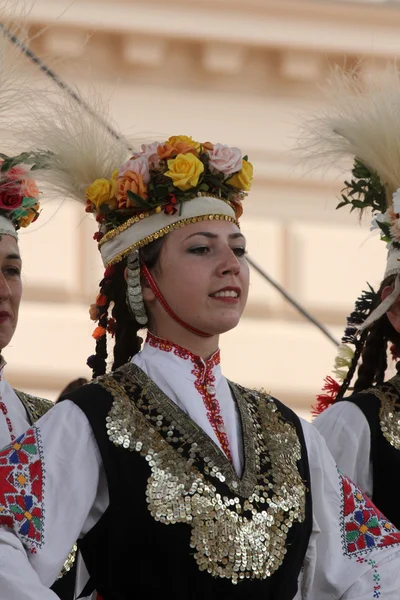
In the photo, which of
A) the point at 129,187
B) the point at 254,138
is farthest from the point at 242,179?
the point at 254,138

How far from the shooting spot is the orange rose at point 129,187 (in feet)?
12.7

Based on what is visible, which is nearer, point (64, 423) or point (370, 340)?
point (64, 423)

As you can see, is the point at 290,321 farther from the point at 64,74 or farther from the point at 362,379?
the point at 362,379

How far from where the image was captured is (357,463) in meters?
4.29

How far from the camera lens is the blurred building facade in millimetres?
7297

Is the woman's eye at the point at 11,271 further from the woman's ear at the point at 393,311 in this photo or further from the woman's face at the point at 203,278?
the woman's ear at the point at 393,311

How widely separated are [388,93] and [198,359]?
1.17 metres

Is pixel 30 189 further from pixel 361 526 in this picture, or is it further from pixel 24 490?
pixel 361 526

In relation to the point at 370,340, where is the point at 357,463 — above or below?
below

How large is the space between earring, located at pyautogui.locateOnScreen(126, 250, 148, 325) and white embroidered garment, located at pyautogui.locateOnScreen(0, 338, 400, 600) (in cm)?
9

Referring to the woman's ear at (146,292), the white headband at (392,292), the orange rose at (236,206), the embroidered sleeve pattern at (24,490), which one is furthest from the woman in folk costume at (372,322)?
the embroidered sleeve pattern at (24,490)

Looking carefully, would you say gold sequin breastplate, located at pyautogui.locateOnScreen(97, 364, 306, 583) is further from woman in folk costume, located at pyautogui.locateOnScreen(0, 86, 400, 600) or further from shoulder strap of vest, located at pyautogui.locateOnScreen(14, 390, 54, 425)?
shoulder strap of vest, located at pyautogui.locateOnScreen(14, 390, 54, 425)

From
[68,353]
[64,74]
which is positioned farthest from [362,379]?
[68,353]

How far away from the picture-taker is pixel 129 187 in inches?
152
